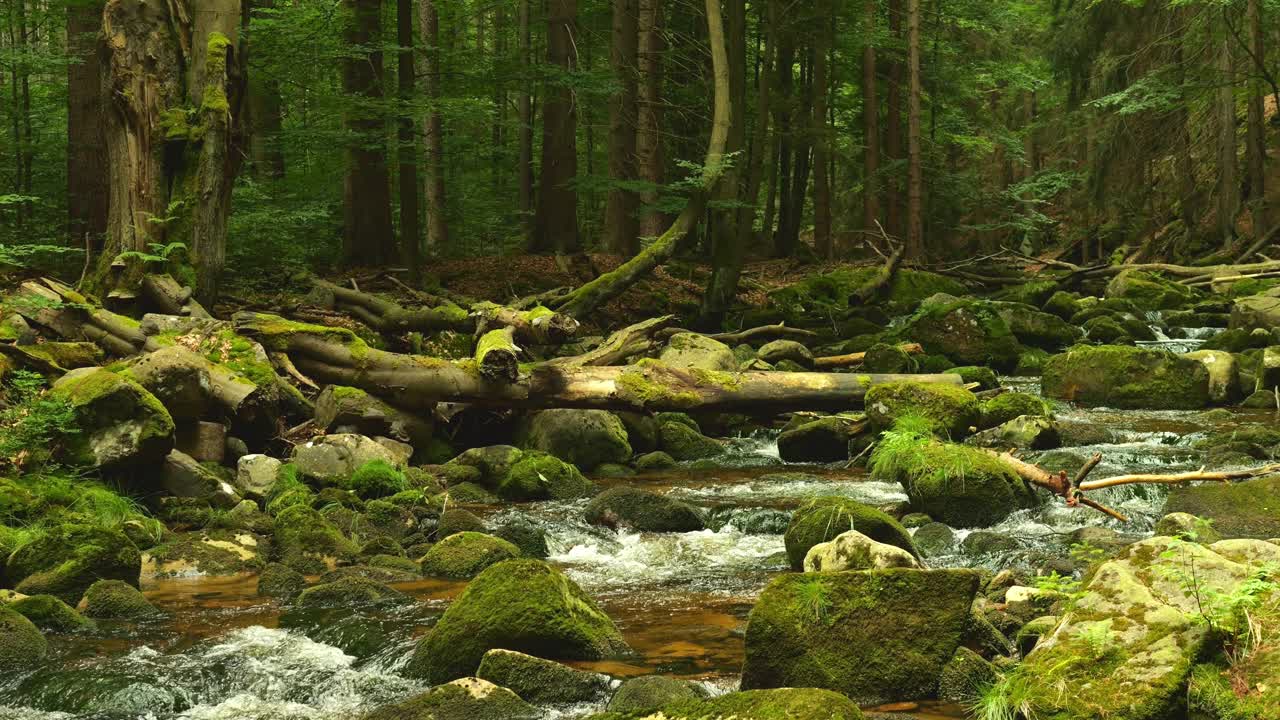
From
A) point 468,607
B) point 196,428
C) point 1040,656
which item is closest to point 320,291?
point 196,428

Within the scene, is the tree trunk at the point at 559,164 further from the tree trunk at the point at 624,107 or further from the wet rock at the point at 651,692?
the wet rock at the point at 651,692

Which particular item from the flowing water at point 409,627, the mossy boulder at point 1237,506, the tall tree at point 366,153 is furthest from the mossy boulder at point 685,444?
the tall tree at point 366,153

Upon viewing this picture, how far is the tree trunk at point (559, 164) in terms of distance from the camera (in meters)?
19.8

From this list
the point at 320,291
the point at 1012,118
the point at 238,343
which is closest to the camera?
the point at 238,343

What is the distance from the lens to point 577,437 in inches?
453

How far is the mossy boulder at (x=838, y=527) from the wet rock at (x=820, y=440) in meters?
4.31

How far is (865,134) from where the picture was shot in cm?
2734

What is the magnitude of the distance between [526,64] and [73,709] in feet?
53.0

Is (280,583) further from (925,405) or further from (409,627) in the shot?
(925,405)

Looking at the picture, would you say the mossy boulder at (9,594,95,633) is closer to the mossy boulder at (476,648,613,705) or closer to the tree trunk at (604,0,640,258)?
the mossy boulder at (476,648,613,705)

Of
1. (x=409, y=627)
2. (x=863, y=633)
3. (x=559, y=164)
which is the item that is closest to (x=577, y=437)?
(x=409, y=627)

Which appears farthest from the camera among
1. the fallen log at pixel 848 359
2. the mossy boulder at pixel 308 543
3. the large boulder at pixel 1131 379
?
the fallen log at pixel 848 359

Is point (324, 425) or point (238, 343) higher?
point (238, 343)

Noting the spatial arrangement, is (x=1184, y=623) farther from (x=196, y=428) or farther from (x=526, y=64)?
(x=526, y=64)
